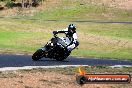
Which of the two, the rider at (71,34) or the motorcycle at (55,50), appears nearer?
the rider at (71,34)

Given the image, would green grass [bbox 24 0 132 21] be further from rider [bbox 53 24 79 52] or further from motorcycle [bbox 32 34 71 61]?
rider [bbox 53 24 79 52]

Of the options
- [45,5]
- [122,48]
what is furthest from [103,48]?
[45,5]

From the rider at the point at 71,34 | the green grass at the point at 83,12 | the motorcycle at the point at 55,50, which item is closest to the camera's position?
the rider at the point at 71,34

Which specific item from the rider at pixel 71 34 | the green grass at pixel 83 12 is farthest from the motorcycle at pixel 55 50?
the green grass at pixel 83 12

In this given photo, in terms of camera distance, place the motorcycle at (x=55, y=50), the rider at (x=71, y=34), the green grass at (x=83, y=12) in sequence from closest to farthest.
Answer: the rider at (x=71, y=34) < the motorcycle at (x=55, y=50) < the green grass at (x=83, y=12)

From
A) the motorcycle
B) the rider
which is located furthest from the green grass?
the rider

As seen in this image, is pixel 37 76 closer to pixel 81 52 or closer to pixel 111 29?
pixel 81 52

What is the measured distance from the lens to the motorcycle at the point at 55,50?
22359 millimetres

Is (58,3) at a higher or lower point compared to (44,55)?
lower

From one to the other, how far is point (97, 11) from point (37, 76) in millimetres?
55573

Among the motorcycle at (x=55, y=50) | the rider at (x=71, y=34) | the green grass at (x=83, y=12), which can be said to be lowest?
the green grass at (x=83, y=12)

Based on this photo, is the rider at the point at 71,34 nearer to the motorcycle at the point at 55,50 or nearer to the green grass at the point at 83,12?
the motorcycle at the point at 55,50

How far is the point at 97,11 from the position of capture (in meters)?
71.4

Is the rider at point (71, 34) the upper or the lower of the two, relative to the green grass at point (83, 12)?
upper
